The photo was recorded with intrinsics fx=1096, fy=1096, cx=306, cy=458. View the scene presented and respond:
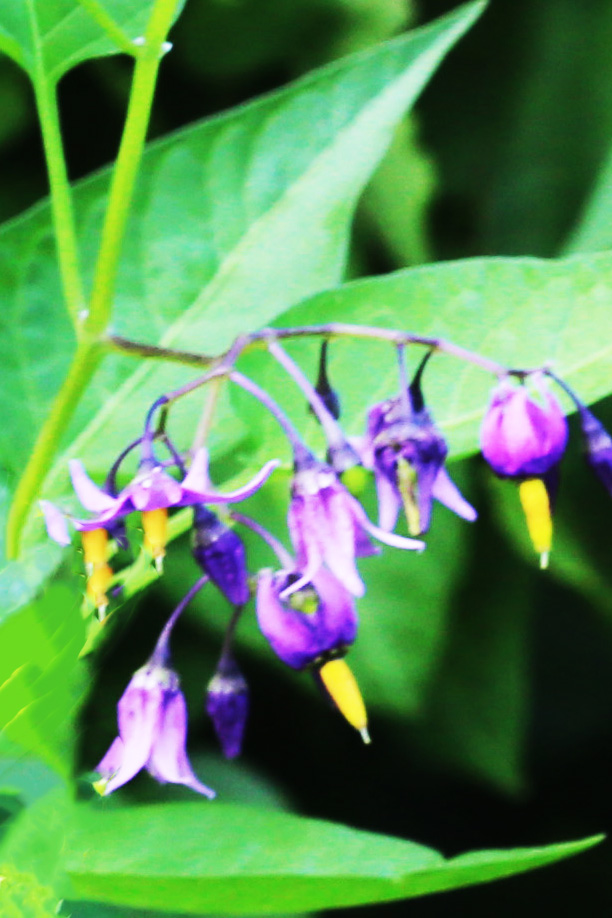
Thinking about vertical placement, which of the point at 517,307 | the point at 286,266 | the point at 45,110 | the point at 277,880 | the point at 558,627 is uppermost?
the point at 45,110

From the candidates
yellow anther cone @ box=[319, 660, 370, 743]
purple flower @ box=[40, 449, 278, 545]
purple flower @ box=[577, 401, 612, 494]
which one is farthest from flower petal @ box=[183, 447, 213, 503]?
purple flower @ box=[577, 401, 612, 494]

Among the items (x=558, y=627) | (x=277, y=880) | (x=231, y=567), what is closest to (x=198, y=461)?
(x=231, y=567)

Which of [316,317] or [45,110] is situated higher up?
[45,110]

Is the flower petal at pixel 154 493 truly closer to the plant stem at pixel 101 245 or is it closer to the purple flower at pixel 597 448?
the plant stem at pixel 101 245

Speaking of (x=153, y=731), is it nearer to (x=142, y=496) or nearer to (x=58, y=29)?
(x=142, y=496)

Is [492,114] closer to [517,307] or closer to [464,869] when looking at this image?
[517,307]

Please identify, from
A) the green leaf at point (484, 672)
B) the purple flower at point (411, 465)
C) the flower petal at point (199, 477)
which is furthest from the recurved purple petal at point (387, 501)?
the green leaf at point (484, 672)
